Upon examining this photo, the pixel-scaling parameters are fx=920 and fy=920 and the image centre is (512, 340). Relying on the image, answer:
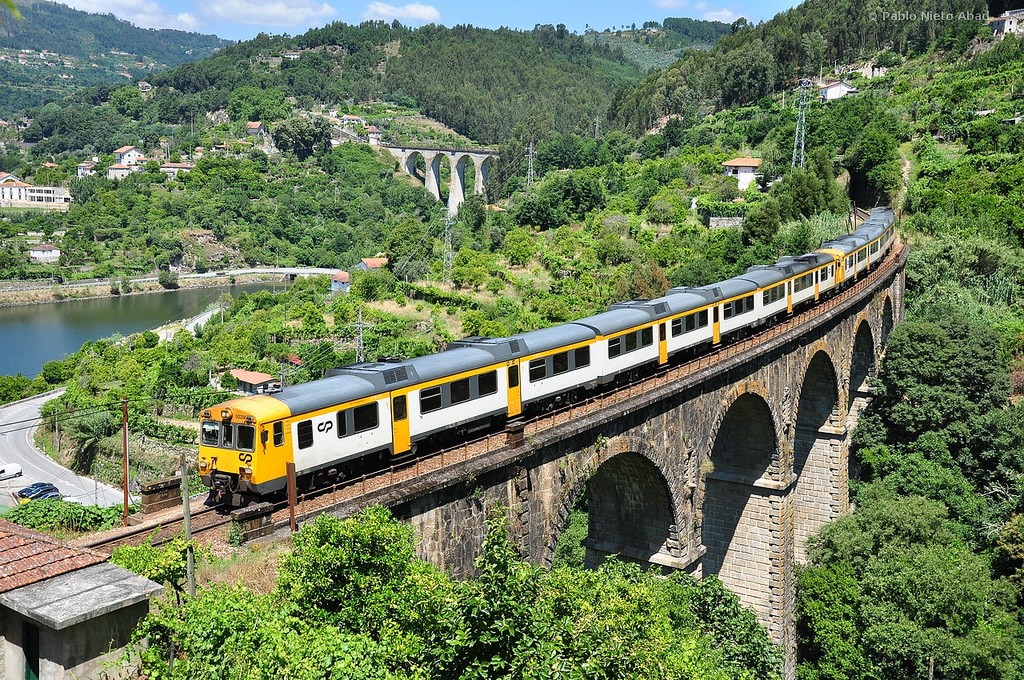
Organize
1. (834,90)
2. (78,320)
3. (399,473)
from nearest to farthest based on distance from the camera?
(399,473)
(78,320)
(834,90)

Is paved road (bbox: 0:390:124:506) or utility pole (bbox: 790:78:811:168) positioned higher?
utility pole (bbox: 790:78:811:168)

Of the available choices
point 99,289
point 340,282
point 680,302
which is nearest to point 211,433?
point 680,302

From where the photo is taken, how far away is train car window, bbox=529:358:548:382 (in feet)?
60.2

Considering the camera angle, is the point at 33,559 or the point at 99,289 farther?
the point at 99,289

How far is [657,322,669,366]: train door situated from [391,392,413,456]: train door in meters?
9.21

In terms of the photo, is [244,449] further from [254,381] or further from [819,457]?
[254,381]

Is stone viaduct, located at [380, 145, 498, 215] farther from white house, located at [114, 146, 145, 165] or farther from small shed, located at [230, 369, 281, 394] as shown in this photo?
small shed, located at [230, 369, 281, 394]

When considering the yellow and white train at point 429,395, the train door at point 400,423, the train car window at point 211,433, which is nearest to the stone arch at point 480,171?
the yellow and white train at point 429,395

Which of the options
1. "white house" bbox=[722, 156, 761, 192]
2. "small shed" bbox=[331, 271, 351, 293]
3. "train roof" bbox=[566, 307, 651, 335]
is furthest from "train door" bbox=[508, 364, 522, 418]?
"white house" bbox=[722, 156, 761, 192]

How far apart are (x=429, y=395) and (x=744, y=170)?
6200 centimetres

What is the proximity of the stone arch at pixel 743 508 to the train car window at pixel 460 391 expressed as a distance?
13451 mm

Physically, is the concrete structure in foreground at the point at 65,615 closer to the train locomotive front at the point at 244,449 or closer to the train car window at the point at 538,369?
the train locomotive front at the point at 244,449

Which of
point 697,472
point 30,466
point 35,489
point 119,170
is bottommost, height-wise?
point 30,466

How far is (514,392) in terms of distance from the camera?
17.9m
